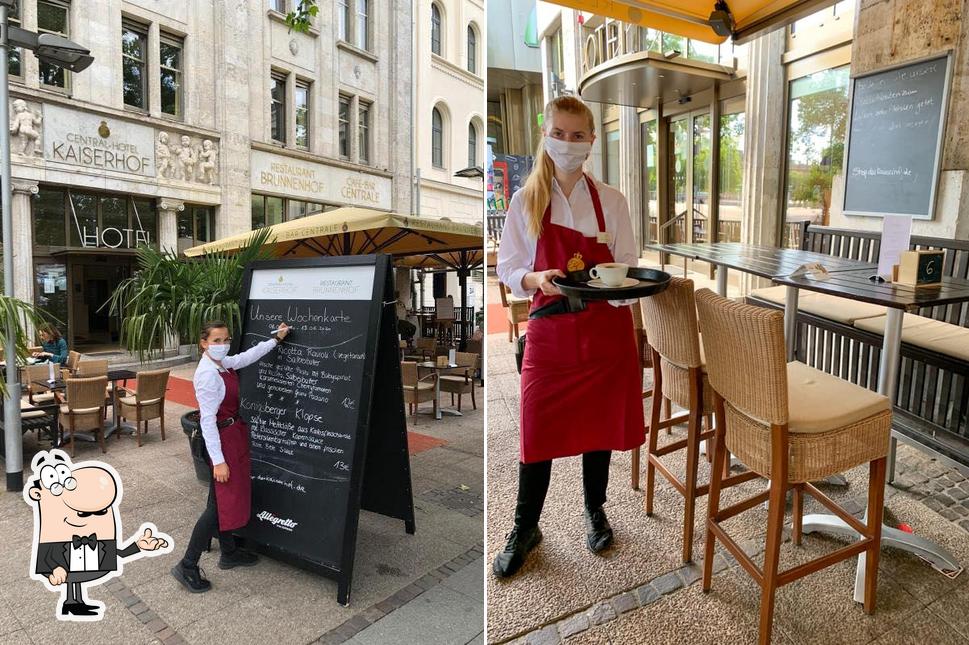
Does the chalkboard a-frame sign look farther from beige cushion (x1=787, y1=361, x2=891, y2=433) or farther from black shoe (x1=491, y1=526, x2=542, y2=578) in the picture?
beige cushion (x1=787, y1=361, x2=891, y2=433)

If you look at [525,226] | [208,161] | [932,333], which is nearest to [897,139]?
[932,333]

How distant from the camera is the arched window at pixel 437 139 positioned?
1.62m

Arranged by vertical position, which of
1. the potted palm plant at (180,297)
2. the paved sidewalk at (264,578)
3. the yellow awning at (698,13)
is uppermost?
the yellow awning at (698,13)

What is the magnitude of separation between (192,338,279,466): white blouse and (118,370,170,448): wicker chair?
0.34 feet

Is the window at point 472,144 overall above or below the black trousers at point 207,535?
above

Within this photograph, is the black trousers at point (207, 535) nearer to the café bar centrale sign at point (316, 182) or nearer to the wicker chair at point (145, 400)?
the wicker chair at point (145, 400)

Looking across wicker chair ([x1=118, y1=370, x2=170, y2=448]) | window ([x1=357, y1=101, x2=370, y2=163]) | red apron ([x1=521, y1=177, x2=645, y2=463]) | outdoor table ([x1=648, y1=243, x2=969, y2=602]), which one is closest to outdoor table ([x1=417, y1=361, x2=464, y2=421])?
red apron ([x1=521, y1=177, x2=645, y2=463])

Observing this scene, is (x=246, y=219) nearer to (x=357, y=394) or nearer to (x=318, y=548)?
(x=357, y=394)

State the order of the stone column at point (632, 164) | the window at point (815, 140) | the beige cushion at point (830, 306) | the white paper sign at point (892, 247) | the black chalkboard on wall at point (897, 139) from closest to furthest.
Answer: the white paper sign at point (892, 247), the beige cushion at point (830, 306), the black chalkboard on wall at point (897, 139), the stone column at point (632, 164), the window at point (815, 140)

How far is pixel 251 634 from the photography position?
1398 mm

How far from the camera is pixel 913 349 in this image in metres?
2.95

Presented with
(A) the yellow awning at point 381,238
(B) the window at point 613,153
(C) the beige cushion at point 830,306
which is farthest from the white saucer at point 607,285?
(B) the window at point 613,153

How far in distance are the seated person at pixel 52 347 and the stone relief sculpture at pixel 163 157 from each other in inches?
13.2

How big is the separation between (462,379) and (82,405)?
0.86 m
